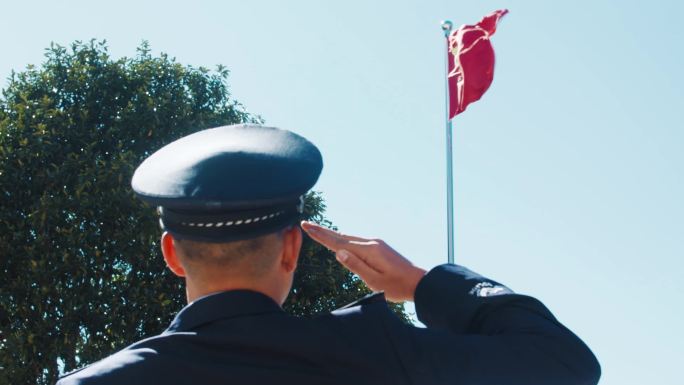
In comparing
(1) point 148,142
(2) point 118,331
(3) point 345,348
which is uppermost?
(1) point 148,142

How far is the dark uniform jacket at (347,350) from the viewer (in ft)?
6.26

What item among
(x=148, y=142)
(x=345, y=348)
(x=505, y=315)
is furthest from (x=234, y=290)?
(x=148, y=142)

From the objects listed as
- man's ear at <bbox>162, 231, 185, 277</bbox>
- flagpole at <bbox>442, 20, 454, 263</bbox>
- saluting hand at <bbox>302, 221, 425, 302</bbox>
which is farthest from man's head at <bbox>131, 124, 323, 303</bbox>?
flagpole at <bbox>442, 20, 454, 263</bbox>

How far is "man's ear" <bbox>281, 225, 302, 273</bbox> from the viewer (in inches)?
82.9

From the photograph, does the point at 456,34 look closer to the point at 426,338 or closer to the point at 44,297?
the point at 44,297

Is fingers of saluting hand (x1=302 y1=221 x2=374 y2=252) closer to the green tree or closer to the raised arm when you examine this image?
the raised arm

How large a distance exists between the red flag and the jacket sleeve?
43.3 ft

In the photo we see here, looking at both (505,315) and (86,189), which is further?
(86,189)

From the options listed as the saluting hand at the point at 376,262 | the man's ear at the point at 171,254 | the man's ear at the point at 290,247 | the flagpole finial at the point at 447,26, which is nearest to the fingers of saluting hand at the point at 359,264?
the saluting hand at the point at 376,262

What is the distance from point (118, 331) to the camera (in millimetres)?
14148

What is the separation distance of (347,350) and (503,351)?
1.04ft

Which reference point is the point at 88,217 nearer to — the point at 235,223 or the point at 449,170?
the point at 449,170

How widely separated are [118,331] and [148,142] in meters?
3.24

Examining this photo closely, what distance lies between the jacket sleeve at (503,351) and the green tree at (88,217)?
1259 centimetres
